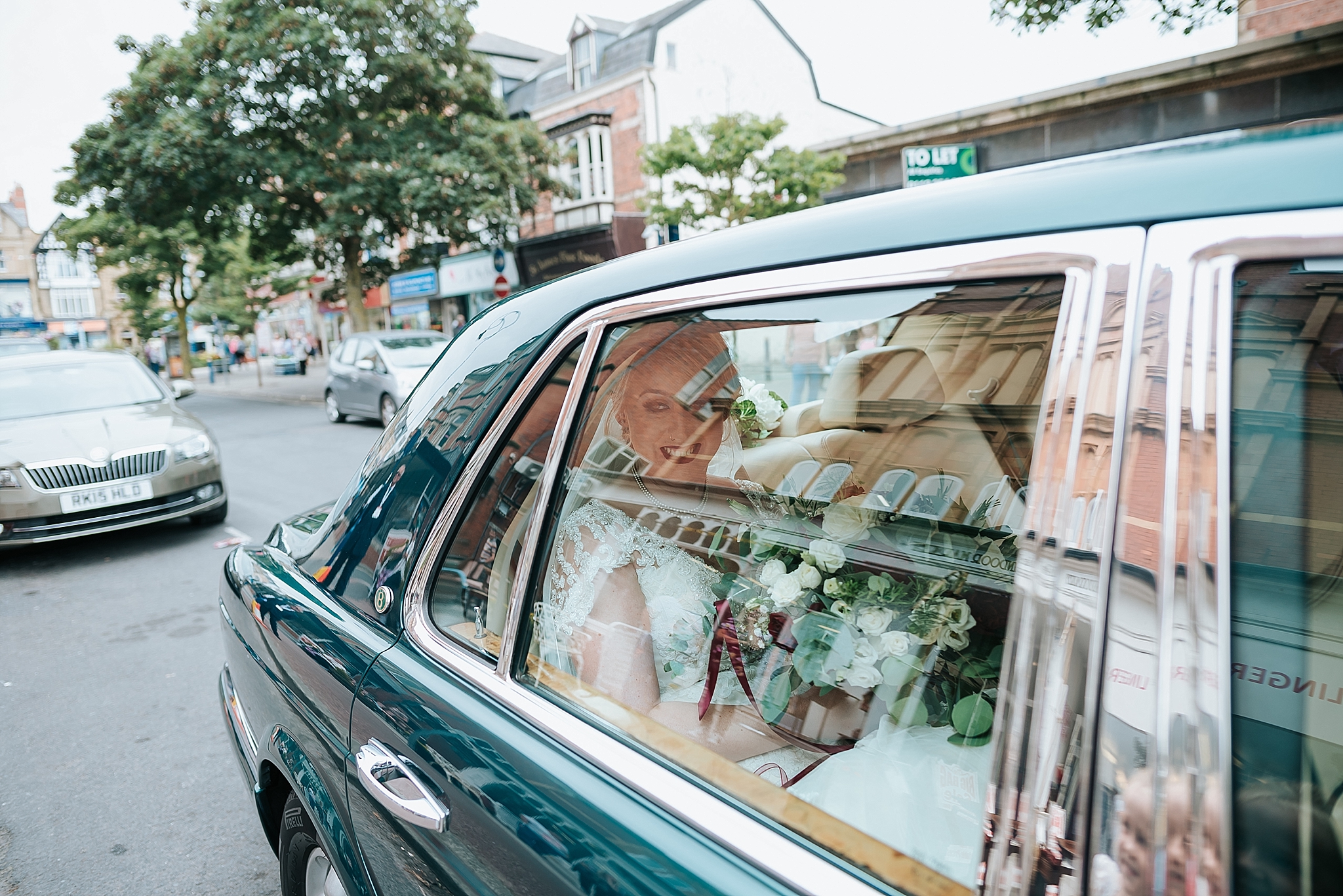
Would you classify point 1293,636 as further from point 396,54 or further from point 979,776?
point 396,54

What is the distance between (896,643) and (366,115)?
791 inches

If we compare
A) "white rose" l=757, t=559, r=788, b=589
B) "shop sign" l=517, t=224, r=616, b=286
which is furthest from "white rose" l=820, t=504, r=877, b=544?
"shop sign" l=517, t=224, r=616, b=286

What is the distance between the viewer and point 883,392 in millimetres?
1847

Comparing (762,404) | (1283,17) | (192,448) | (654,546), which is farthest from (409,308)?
(654,546)

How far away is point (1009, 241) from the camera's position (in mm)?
808

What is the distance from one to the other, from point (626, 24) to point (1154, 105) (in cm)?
1890

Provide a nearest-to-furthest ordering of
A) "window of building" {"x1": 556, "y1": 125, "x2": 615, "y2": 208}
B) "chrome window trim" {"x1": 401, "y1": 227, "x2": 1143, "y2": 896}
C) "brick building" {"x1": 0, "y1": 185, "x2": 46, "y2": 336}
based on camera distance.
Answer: "chrome window trim" {"x1": 401, "y1": 227, "x2": 1143, "y2": 896}, "window of building" {"x1": 556, "y1": 125, "x2": 615, "y2": 208}, "brick building" {"x1": 0, "y1": 185, "x2": 46, "y2": 336}

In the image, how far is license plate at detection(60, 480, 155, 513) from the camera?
546 cm

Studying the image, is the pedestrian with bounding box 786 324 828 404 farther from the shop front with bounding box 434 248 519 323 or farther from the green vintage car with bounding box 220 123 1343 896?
the shop front with bounding box 434 248 519 323

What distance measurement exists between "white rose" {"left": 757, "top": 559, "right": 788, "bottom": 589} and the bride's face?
27cm

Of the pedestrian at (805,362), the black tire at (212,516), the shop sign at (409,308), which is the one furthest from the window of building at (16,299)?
the pedestrian at (805,362)

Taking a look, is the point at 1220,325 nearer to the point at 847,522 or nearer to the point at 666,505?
the point at 847,522

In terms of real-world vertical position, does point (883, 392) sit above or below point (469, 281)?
below

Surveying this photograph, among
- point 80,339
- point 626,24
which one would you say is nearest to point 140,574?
point 626,24
